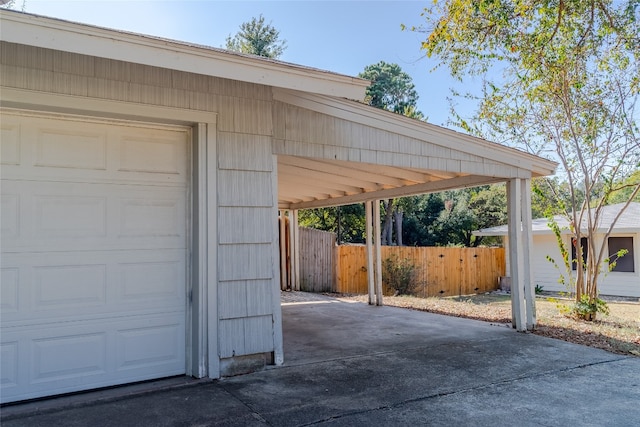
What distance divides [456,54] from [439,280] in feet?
30.6

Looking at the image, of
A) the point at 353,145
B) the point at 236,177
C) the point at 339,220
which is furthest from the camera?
the point at 339,220

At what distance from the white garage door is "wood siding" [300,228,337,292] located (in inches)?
350

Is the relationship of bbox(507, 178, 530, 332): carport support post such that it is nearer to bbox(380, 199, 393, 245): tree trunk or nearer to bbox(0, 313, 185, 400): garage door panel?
bbox(0, 313, 185, 400): garage door panel

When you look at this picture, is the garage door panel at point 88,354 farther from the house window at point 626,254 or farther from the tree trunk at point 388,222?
the tree trunk at point 388,222

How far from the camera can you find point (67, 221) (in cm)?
388

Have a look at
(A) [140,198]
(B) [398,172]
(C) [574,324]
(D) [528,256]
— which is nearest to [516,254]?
(D) [528,256]

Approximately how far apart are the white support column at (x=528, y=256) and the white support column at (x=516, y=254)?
67 mm

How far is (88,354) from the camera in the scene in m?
3.90

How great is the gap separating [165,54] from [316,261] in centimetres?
1026

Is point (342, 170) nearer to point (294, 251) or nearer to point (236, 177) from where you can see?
point (236, 177)

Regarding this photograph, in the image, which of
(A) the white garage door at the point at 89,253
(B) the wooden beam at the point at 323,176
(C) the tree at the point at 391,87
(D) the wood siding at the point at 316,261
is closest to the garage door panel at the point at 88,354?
(A) the white garage door at the point at 89,253

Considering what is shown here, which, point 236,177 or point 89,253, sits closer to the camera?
point 89,253

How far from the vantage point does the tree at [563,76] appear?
6105mm

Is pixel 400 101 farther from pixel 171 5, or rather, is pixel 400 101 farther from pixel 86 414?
pixel 86 414
